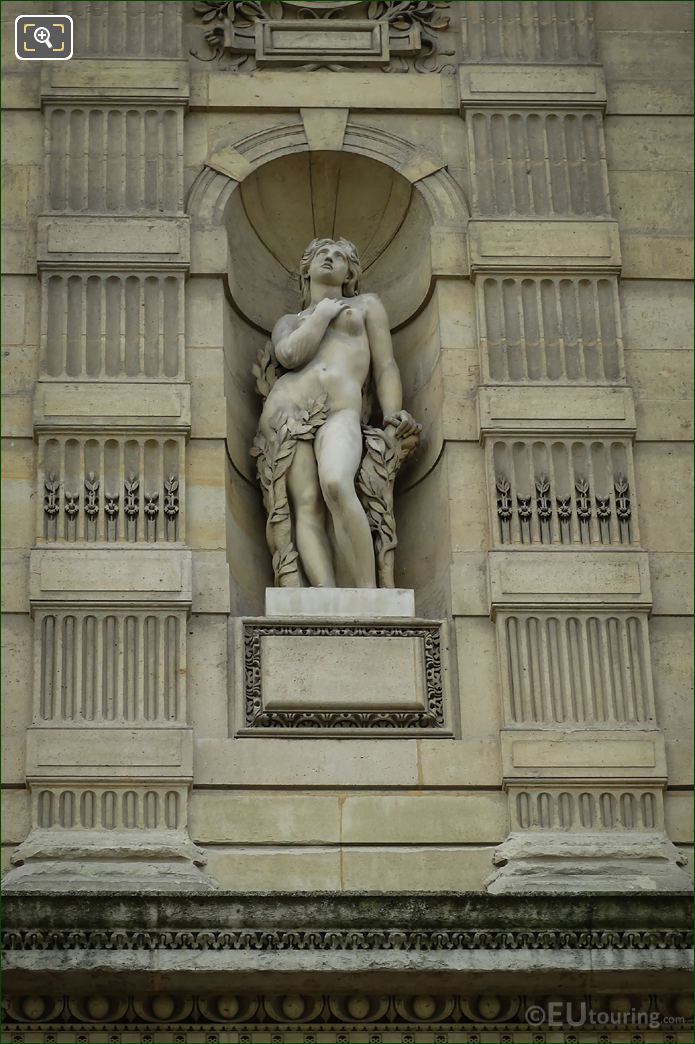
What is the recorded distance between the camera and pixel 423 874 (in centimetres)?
1462

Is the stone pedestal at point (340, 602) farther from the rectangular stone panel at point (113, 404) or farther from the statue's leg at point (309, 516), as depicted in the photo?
the rectangular stone panel at point (113, 404)

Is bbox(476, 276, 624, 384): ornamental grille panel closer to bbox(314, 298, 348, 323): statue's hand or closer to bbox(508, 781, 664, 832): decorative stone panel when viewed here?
bbox(314, 298, 348, 323): statue's hand

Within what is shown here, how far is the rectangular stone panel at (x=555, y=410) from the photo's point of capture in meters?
16.0

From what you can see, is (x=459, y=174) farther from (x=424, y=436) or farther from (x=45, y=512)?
(x=45, y=512)

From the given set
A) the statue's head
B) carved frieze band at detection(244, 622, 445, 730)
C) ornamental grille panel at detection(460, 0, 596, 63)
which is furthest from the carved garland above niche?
carved frieze band at detection(244, 622, 445, 730)

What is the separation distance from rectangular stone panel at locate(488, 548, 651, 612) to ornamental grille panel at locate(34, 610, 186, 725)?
7.08 feet

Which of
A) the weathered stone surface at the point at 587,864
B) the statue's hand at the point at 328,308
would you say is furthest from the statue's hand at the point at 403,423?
the weathered stone surface at the point at 587,864

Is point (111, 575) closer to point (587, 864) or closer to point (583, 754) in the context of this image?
point (583, 754)

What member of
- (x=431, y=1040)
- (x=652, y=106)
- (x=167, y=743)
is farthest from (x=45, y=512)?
(x=652, y=106)

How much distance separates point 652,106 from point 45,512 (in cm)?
553

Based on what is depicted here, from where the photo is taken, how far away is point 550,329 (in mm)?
16406

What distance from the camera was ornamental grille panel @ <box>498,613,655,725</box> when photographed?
15.2 m

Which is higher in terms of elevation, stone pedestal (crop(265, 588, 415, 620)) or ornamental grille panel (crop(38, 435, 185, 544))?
ornamental grille panel (crop(38, 435, 185, 544))

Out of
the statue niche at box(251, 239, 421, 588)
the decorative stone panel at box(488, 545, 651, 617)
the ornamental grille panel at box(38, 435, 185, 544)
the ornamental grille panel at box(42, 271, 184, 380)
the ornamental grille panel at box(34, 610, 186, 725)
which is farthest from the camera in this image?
the ornamental grille panel at box(42, 271, 184, 380)
